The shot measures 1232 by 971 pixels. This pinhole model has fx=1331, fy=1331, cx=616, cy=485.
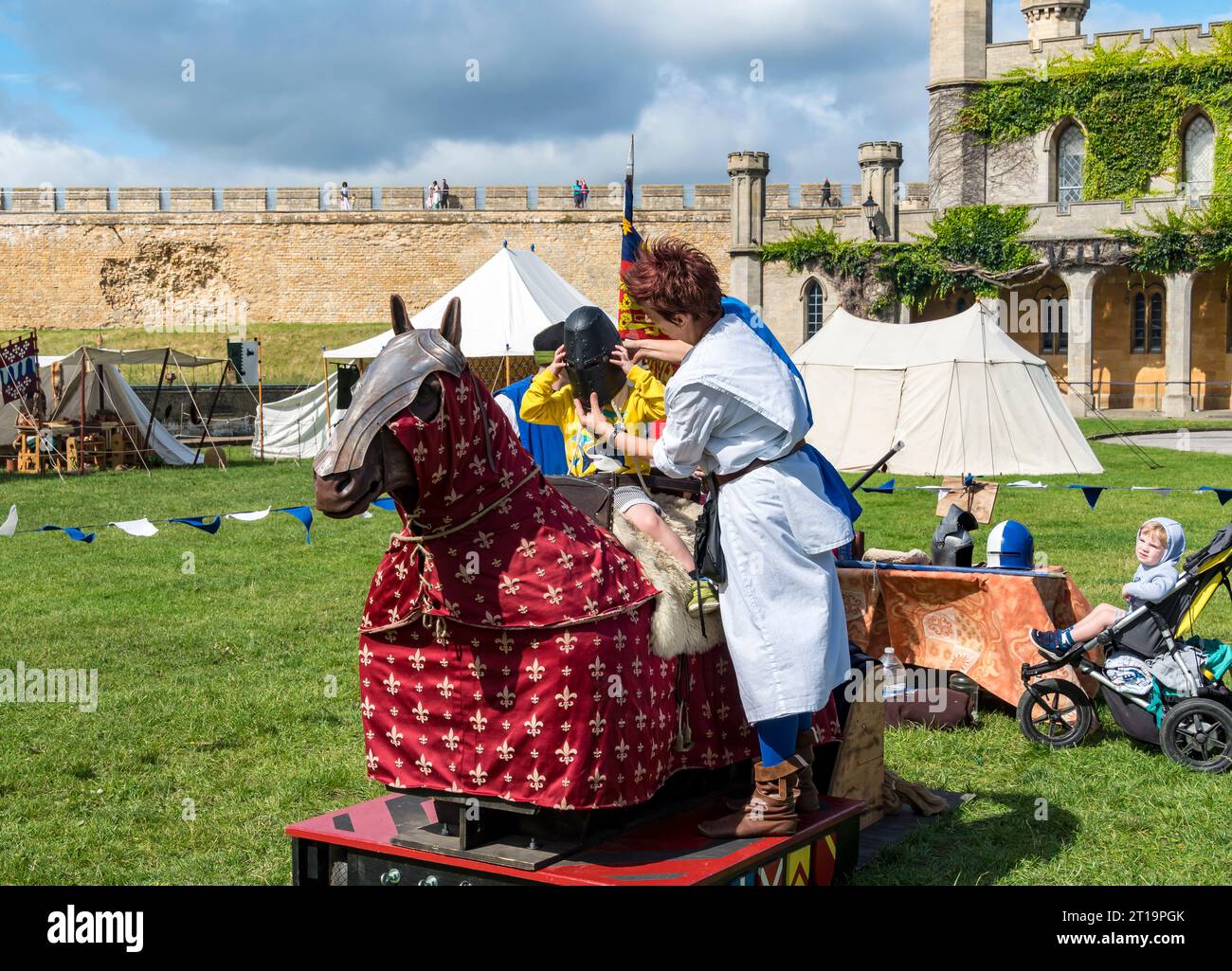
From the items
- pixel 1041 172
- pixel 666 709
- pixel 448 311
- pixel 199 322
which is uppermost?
pixel 1041 172

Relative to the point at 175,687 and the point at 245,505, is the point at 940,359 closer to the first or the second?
the point at 245,505

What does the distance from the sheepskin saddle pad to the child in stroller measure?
2.51 metres

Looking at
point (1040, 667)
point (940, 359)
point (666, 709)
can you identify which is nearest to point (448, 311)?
point (666, 709)

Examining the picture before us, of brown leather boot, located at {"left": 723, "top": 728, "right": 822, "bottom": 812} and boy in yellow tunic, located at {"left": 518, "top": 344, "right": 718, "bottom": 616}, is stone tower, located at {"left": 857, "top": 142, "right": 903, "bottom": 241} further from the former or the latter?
brown leather boot, located at {"left": 723, "top": 728, "right": 822, "bottom": 812}

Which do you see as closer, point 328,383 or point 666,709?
point 666,709

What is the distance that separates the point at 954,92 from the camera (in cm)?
3728

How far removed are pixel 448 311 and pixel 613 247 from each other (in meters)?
45.3

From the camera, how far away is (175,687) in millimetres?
6895

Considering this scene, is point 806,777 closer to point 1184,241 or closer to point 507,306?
point 507,306

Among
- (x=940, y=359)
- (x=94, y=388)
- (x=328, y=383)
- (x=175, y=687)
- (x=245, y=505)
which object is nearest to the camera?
(x=175, y=687)

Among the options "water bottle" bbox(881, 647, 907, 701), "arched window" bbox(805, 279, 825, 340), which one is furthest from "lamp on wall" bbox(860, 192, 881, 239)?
"water bottle" bbox(881, 647, 907, 701)

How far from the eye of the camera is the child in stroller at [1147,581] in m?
5.71

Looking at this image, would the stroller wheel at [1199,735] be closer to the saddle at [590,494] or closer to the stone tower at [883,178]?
the saddle at [590,494]

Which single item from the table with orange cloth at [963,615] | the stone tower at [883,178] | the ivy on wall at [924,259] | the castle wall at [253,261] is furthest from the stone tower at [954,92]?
the table with orange cloth at [963,615]
